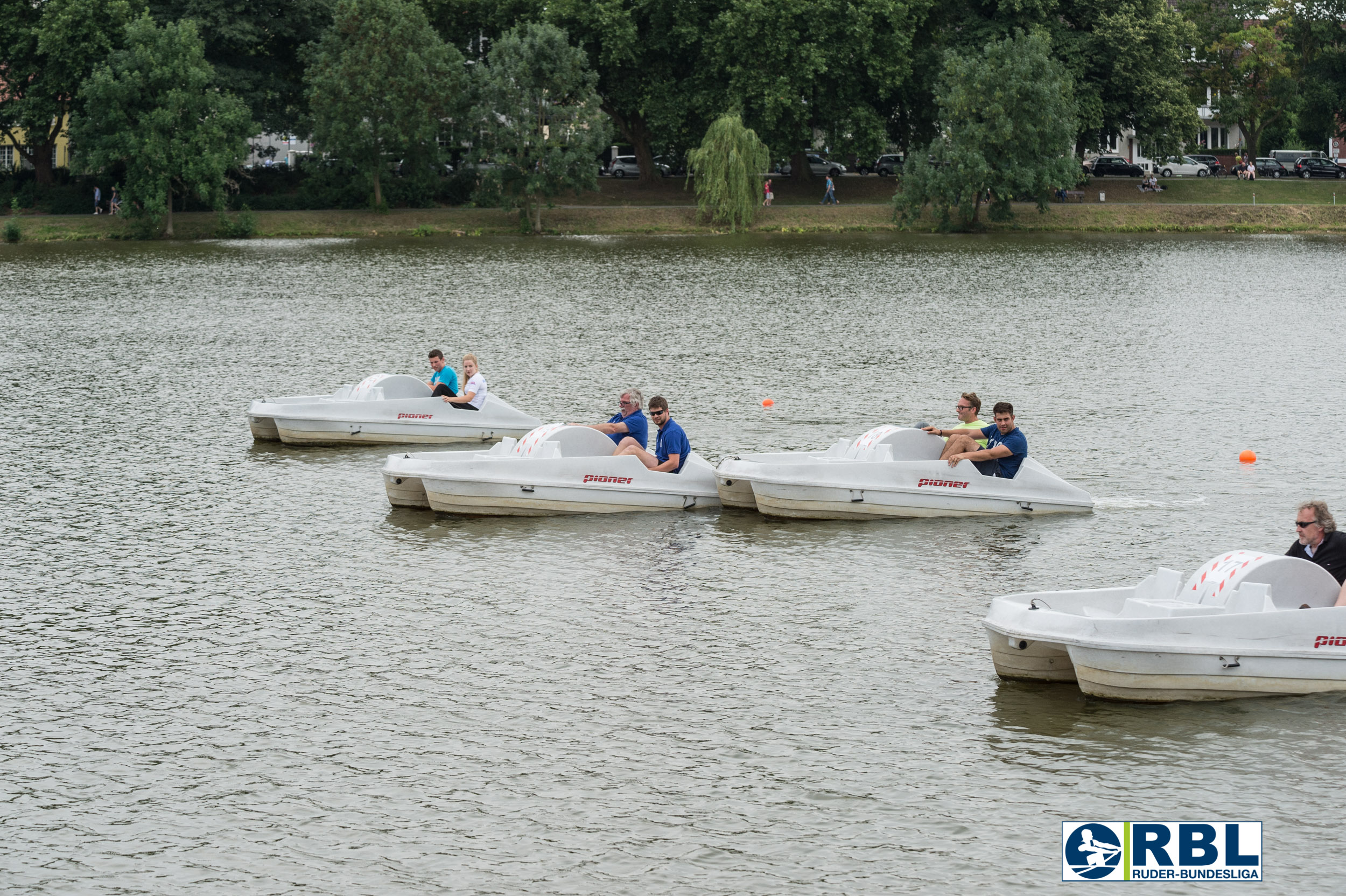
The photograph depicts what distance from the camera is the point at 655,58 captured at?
301 feet

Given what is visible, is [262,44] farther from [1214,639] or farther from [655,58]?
[1214,639]

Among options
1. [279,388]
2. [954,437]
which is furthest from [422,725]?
[279,388]

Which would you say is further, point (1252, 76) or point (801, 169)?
point (1252, 76)

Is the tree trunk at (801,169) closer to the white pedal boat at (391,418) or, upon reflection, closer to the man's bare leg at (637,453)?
the white pedal boat at (391,418)

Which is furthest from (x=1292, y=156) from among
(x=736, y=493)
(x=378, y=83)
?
(x=736, y=493)

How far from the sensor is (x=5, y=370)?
36000 millimetres

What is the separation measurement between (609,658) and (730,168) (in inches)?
2661

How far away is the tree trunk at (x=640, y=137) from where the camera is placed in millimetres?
94625

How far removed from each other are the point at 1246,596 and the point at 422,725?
7.10 m

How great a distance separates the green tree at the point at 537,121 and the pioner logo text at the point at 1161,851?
71.4m

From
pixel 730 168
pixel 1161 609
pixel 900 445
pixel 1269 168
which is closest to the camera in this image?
pixel 1161 609

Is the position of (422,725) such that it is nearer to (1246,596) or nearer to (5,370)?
(1246,596)

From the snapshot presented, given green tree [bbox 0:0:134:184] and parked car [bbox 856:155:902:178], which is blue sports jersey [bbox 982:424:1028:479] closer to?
green tree [bbox 0:0:134:184]

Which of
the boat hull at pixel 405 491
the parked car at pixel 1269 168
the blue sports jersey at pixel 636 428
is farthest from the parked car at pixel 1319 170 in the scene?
the boat hull at pixel 405 491
